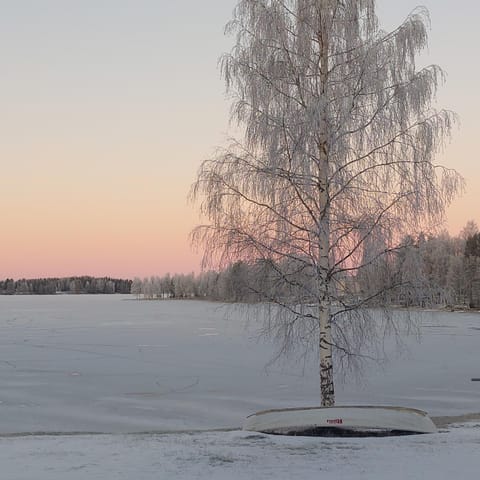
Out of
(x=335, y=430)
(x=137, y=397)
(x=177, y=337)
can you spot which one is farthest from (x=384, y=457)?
(x=177, y=337)

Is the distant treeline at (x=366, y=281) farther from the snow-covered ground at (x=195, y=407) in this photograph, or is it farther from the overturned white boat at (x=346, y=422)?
the overturned white boat at (x=346, y=422)

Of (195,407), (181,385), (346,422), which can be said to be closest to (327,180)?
(346,422)

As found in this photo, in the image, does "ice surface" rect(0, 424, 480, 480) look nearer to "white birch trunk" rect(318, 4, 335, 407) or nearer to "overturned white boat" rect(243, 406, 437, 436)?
"overturned white boat" rect(243, 406, 437, 436)

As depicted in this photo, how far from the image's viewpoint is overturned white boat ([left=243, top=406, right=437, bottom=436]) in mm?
10984

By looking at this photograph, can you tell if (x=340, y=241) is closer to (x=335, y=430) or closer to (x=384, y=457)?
(x=335, y=430)

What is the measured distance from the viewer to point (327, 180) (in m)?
12.6

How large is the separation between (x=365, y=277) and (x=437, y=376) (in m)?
12.0

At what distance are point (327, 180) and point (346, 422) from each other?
15.1 ft

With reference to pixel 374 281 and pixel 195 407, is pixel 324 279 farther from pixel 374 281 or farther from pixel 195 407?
pixel 195 407

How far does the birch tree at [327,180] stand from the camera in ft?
40.3

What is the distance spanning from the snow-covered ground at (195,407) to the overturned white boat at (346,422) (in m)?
0.55

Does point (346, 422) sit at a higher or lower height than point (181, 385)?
higher

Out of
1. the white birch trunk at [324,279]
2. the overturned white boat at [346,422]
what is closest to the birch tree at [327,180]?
the white birch trunk at [324,279]

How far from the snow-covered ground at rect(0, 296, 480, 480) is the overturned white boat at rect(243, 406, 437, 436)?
55cm
